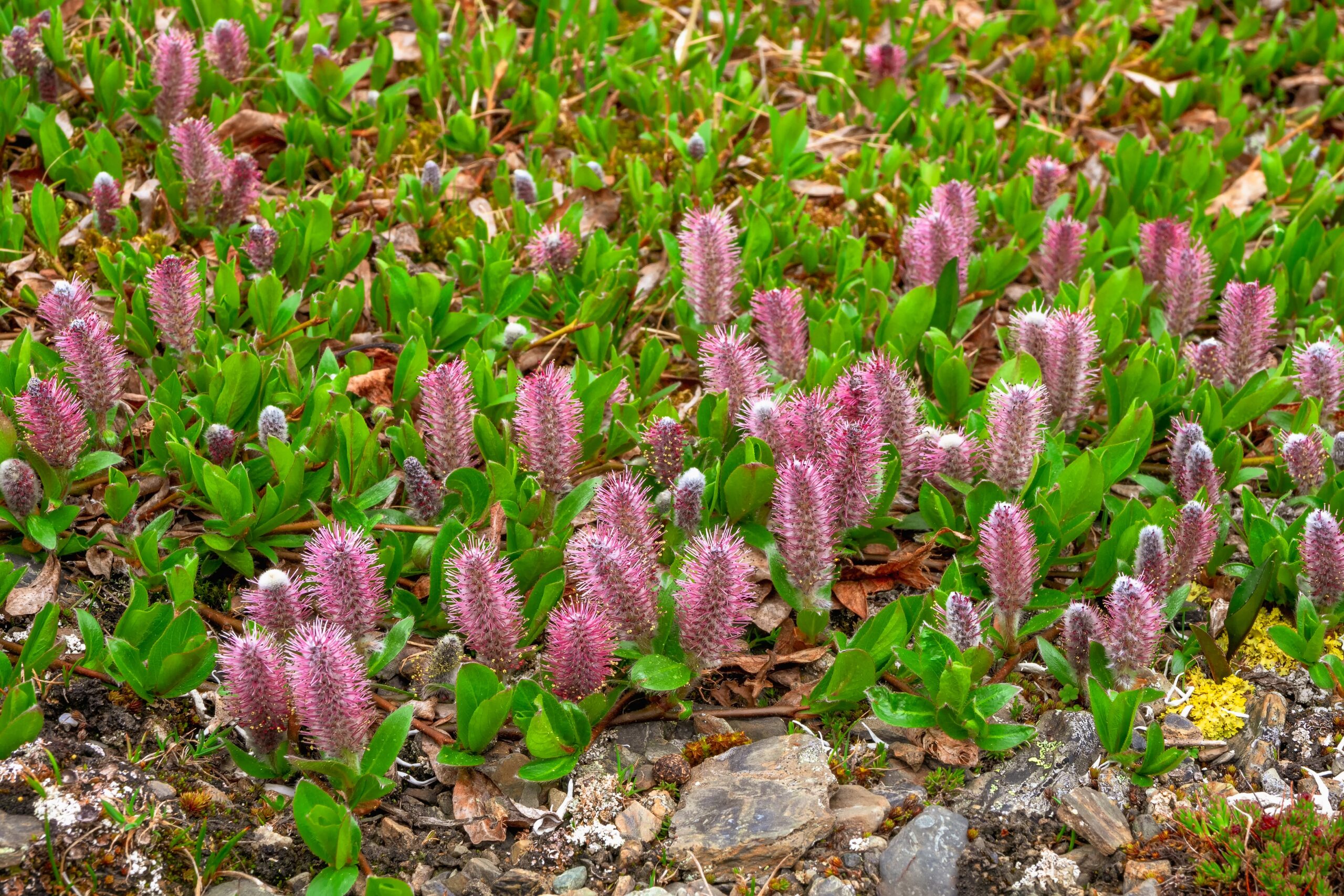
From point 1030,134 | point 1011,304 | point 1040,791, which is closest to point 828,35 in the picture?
point 1030,134

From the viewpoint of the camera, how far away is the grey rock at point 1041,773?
2.75 metres

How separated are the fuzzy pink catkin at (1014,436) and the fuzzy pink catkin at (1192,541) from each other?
427 mm

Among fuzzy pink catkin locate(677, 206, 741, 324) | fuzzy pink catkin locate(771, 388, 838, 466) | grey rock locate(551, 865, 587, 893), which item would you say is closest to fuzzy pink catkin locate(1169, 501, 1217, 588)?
fuzzy pink catkin locate(771, 388, 838, 466)

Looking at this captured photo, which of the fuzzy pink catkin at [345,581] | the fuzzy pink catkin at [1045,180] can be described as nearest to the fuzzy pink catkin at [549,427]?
the fuzzy pink catkin at [345,581]

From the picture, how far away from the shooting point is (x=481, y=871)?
8.55ft

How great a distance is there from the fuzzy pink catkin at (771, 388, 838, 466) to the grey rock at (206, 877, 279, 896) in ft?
5.46

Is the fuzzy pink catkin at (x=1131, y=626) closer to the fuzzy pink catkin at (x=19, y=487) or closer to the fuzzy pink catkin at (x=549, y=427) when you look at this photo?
the fuzzy pink catkin at (x=549, y=427)

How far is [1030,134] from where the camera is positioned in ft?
17.2

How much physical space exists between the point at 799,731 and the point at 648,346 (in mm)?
1443

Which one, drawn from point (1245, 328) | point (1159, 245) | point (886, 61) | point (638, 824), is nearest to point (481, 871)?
point (638, 824)

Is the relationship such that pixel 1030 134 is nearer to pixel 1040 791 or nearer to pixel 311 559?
pixel 1040 791

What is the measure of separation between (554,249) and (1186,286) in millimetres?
2240

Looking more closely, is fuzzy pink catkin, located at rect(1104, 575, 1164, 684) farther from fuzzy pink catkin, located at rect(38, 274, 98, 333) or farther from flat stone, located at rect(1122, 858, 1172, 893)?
fuzzy pink catkin, located at rect(38, 274, 98, 333)

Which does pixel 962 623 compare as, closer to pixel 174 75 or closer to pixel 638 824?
pixel 638 824
